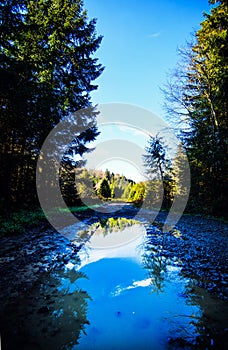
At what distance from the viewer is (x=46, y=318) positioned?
2.36 m

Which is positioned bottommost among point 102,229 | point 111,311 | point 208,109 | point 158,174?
point 102,229

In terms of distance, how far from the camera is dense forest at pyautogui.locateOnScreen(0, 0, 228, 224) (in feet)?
27.5

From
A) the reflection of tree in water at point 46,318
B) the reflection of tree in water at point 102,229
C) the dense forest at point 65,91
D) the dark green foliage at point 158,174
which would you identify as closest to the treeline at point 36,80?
the dense forest at point 65,91

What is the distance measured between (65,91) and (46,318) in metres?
14.4

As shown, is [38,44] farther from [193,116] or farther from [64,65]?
[193,116]

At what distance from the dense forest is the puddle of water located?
7617 millimetres

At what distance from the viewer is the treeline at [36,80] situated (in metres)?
8.00

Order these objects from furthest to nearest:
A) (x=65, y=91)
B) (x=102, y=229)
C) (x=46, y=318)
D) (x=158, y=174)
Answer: (x=158, y=174) → (x=65, y=91) → (x=102, y=229) → (x=46, y=318)

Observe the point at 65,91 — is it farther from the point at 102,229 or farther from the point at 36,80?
the point at 102,229

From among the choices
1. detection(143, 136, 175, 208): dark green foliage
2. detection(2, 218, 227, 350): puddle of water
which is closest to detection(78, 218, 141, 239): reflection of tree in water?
detection(2, 218, 227, 350): puddle of water

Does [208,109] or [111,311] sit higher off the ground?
[208,109]

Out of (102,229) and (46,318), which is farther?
(102,229)

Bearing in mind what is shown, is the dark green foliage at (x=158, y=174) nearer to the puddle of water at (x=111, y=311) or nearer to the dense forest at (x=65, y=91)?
the dense forest at (x=65, y=91)

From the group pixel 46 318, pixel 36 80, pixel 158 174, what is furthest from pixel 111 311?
pixel 158 174
